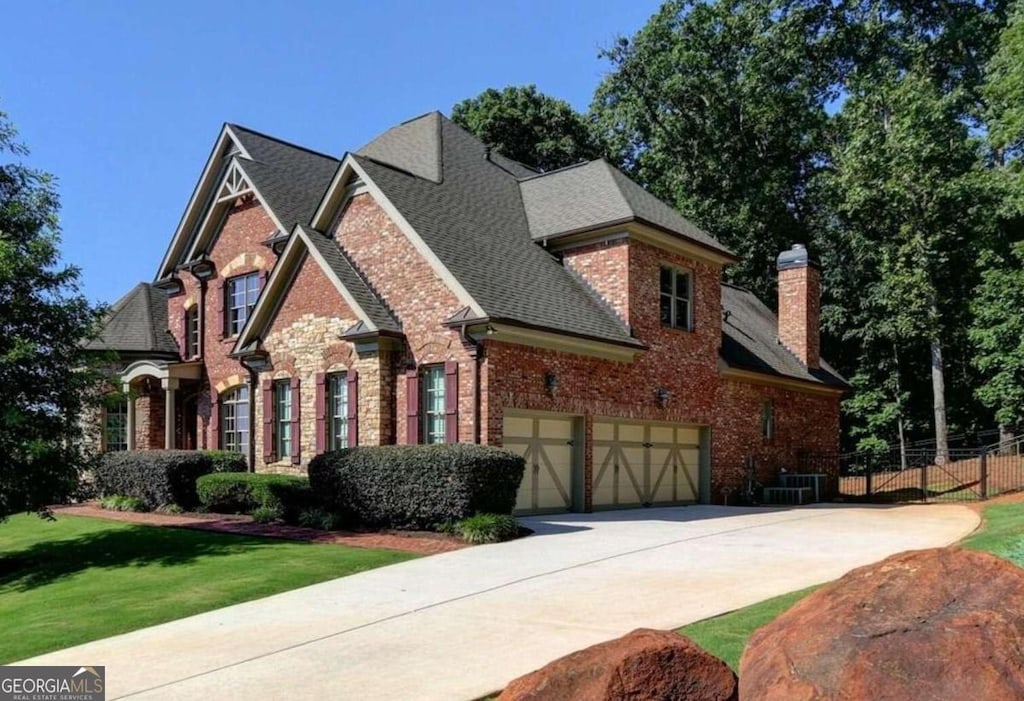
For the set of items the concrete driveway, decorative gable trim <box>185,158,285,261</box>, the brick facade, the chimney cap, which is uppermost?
decorative gable trim <box>185,158,285,261</box>

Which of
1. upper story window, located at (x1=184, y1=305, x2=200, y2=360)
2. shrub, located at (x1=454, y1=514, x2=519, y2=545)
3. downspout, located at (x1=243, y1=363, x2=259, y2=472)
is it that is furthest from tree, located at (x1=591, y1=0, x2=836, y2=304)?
shrub, located at (x1=454, y1=514, x2=519, y2=545)

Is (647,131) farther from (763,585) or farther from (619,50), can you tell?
(763,585)

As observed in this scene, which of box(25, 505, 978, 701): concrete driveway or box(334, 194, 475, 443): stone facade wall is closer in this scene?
box(25, 505, 978, 701): concrete driveway

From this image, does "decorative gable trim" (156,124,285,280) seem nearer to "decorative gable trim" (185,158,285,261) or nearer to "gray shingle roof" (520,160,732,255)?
"decorative gable trim" (185,158,285,261)

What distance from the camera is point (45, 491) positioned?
1530 cm

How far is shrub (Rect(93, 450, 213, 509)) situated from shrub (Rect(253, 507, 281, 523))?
370 cm

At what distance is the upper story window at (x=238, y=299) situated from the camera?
80.1 feet

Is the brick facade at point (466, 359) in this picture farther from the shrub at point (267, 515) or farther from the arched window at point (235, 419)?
the shrub at point (267, 515)

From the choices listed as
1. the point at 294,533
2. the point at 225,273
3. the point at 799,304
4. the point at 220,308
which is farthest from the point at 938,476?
the point at 225,273

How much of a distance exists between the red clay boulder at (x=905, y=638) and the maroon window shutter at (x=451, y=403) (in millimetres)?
12251

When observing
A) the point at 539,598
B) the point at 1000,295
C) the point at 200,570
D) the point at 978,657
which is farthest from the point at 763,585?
the point at 1000,295

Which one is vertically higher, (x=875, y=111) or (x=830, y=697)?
(x=875, y=111)

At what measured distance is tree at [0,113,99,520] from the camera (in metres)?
15.0

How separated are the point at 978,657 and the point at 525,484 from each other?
1397cm
